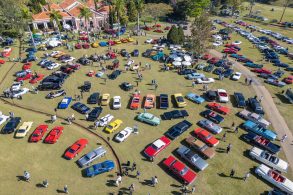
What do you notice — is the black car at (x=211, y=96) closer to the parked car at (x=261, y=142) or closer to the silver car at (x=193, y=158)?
the parked car at (x=261, y=142)

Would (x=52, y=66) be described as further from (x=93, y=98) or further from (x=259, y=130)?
(x=259, y=130)

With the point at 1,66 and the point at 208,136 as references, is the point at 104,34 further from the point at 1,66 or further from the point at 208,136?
the point at 208,136

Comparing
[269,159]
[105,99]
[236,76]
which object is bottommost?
[269,159]

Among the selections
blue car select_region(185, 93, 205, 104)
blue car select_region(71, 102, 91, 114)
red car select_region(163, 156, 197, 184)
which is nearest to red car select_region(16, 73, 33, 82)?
blue car select_region(71, 102, 91, 114)

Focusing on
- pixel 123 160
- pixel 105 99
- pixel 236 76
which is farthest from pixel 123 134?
pixel 236 76

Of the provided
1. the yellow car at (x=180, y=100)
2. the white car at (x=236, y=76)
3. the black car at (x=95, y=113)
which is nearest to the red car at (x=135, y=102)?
the black car at (x=95, y=113)

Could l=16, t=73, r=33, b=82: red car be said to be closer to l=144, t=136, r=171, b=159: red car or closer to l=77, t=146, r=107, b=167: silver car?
l=77, t=146, r=107, b=167: silver car

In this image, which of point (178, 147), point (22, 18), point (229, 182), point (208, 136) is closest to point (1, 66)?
point (22, 18)
